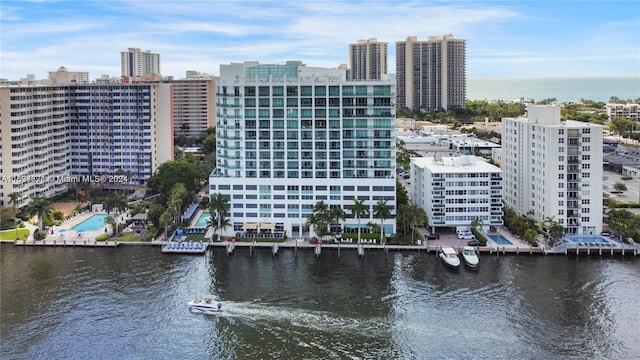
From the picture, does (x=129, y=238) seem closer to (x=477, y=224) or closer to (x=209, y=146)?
(x=477, y=224)

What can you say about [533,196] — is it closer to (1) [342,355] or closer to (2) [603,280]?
(2) [603,280]

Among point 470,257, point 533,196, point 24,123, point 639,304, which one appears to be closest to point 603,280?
point 639,304

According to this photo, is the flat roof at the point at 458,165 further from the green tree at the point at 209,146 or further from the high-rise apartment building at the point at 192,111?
the high-rise apartment building at the point at 192,111

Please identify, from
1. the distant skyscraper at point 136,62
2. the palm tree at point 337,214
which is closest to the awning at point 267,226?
the palm tree at point 337,214

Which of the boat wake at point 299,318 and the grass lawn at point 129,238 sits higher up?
the grass lawn at point 129,238

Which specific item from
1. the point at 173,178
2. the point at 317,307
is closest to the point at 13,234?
the point at 173,178

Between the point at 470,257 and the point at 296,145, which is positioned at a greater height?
the point at 296,145
